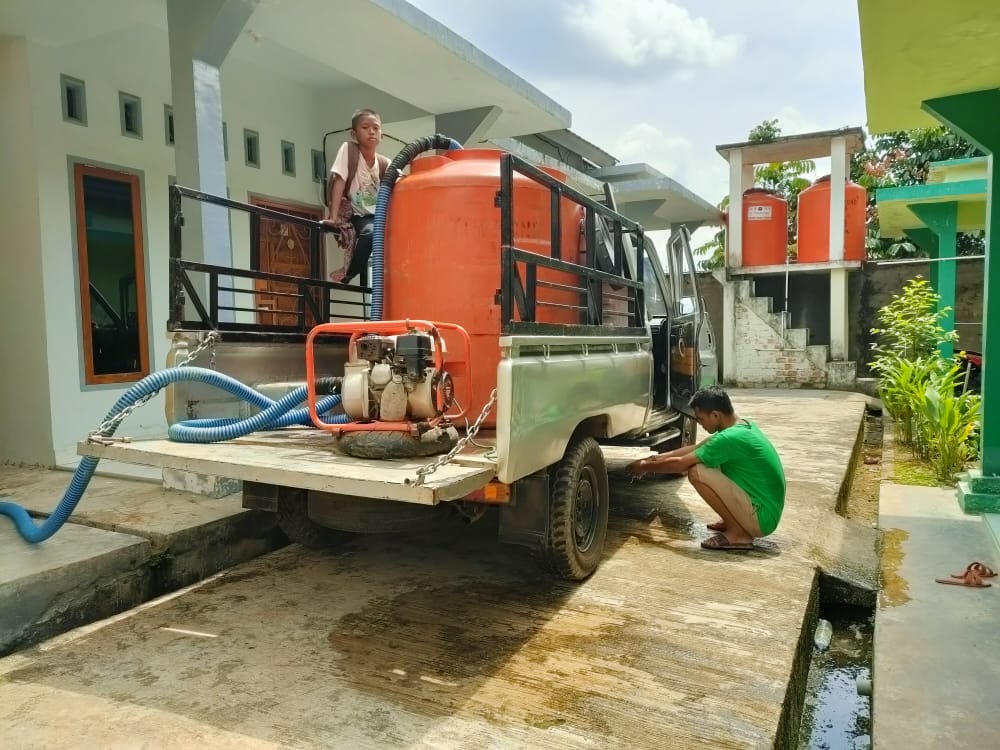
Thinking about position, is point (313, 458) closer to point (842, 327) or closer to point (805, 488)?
point (805, 488)

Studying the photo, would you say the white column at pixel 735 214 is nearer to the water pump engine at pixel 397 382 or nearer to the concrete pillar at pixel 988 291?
the concrete pillar at pixel 988 291

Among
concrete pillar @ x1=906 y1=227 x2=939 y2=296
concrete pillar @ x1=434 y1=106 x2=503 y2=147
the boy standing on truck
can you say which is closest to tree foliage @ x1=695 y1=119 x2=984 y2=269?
concrete pillar @ x1=906 y1=227 x2=939 y2=296

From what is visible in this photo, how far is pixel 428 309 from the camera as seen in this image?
377 cm

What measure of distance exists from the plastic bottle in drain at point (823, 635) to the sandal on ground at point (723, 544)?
525mm

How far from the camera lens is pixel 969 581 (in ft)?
11.9

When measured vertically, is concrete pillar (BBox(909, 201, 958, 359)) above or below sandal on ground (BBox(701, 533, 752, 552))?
above

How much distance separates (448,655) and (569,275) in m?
2.12

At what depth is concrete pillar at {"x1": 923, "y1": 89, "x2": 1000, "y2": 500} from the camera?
4.87 meters

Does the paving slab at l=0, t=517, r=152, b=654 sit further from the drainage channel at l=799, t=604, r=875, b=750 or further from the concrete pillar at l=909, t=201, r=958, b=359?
the concrete pillar at l=909, t=201, r=958, b=359

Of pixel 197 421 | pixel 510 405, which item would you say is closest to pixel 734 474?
pixel 510 405

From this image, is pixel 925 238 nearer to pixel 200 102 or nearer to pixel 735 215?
pixel 735 215

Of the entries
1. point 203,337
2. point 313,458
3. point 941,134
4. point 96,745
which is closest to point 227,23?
point 203,337

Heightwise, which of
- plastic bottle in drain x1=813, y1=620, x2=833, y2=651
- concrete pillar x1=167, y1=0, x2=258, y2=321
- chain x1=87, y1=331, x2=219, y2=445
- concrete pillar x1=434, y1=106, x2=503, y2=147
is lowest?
plastic bottle in drain x1=813, y1=620, x2=833, y2=651

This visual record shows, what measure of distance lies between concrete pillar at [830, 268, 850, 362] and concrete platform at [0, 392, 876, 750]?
939cm
